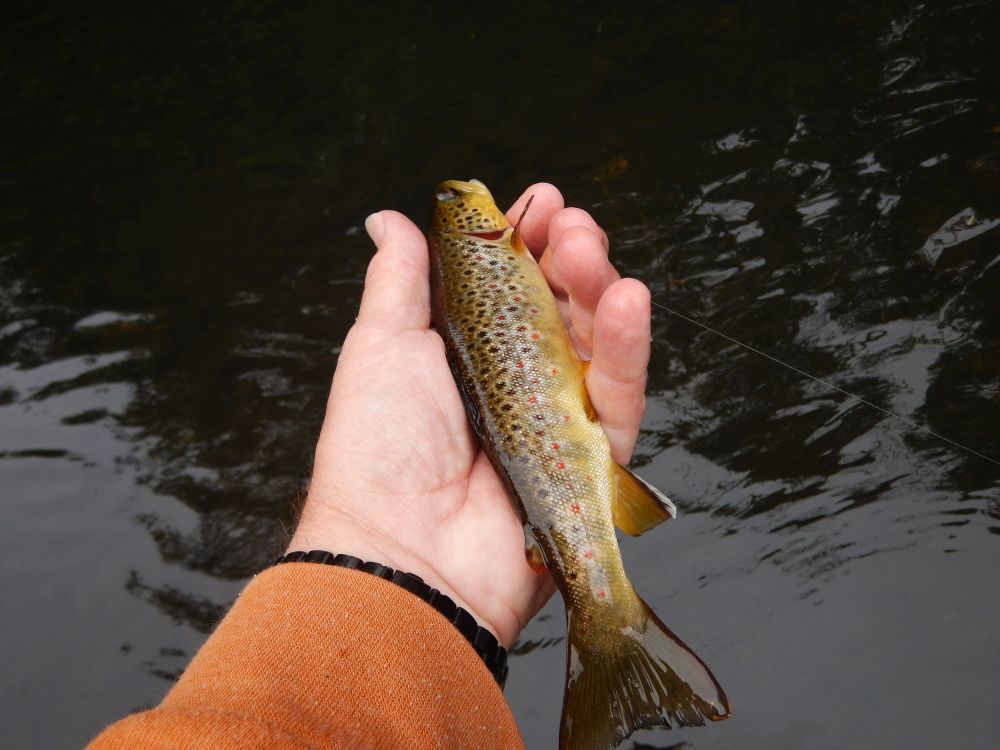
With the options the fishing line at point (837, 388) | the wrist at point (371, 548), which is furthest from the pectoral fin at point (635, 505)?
the fishing line at point (837, 388)

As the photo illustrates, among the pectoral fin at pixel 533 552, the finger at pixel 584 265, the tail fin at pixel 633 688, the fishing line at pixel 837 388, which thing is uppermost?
the finger at pixel 584 265

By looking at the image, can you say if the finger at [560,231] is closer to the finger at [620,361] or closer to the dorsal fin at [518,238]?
the dorsal fin at [518,238]

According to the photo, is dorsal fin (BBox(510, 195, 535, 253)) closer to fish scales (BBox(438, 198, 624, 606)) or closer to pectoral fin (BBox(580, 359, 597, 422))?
fish scales (BBox(438, 198, 624, 606))

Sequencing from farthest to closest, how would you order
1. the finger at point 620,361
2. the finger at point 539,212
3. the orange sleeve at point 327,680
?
the finger at point 539,212, the finger at point 620,361, the orange sleeve at point 327,680

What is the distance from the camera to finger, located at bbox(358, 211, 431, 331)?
313 cm

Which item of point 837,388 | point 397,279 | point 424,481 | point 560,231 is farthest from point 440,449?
point 837,388

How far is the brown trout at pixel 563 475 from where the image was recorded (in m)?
2.28

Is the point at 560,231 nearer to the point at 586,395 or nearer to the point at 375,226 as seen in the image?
the point at 586,395

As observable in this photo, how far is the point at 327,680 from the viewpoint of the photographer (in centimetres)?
193

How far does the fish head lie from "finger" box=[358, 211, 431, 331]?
0.42ft

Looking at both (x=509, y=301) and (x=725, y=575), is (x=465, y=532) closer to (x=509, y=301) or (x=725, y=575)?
(x=509, y=301)

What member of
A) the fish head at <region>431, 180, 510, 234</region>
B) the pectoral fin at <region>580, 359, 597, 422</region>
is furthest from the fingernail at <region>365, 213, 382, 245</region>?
the pectoral fin at <region>580, 359, 597, 422</region>

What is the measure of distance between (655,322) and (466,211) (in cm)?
182

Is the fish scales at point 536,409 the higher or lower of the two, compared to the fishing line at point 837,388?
higher
